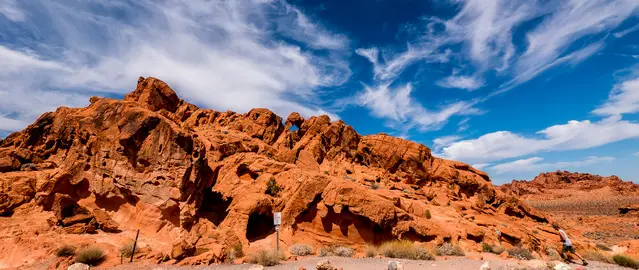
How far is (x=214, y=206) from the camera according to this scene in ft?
55.9

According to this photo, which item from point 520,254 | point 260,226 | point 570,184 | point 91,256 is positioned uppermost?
point 570,184

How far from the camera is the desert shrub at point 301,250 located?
1289cm

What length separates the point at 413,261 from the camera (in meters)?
11.5

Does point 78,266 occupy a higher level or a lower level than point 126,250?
lower

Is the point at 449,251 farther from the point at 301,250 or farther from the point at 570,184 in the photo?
the point at 570,184

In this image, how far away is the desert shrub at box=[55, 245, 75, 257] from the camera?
1038 cm

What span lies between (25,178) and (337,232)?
1420 cm

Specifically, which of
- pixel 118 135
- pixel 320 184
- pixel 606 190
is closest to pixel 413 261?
pixel 320 184

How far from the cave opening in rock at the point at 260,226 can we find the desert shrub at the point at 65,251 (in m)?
6.73

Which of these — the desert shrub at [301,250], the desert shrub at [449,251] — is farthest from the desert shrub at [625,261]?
the desert shrub at [301,250]

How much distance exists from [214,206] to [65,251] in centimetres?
716

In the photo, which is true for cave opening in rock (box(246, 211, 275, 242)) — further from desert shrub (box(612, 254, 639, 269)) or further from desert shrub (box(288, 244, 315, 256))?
desert shrub (box(612, 254, 639, 269))

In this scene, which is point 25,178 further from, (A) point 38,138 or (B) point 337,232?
(B) point 337,232

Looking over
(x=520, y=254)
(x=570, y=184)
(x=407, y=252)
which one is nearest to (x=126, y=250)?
(x=407, y=252)
